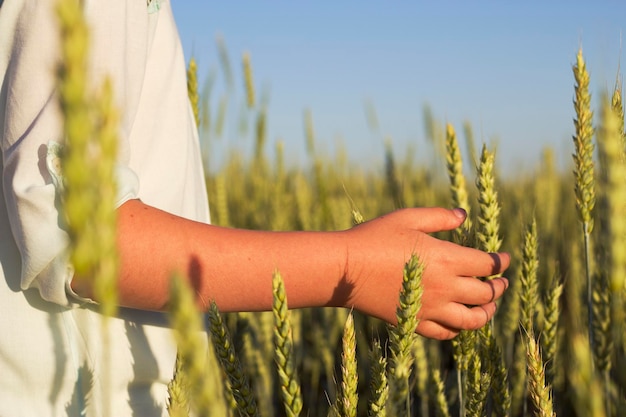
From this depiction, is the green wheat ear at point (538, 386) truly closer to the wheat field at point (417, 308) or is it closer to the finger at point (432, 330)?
the wheat field at point (417, 308)

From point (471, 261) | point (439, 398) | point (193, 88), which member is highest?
point (193, 88)

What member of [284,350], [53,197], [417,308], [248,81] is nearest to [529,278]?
[417,308]

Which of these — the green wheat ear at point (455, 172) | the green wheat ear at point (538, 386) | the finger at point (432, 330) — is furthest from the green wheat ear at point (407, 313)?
the green wheat ear at point (455, 172)

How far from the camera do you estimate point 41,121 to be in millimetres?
699

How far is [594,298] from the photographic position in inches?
40.5

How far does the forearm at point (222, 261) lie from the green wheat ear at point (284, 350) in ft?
0.46

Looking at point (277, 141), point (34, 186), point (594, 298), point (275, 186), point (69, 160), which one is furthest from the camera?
point (277, 141)

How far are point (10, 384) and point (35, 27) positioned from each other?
16.3 inches

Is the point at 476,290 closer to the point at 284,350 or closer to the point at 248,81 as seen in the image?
the point at 284,350

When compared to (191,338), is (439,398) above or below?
below

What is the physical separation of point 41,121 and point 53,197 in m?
0.08

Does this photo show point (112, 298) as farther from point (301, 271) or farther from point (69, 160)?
point (301, 271)

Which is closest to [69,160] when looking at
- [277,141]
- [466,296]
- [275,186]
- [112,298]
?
[112,298]

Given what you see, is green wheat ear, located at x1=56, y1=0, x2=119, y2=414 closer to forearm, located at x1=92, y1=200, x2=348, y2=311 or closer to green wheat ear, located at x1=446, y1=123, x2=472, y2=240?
forearm, located at x1=92, y1=200, x2=348, y2=311
